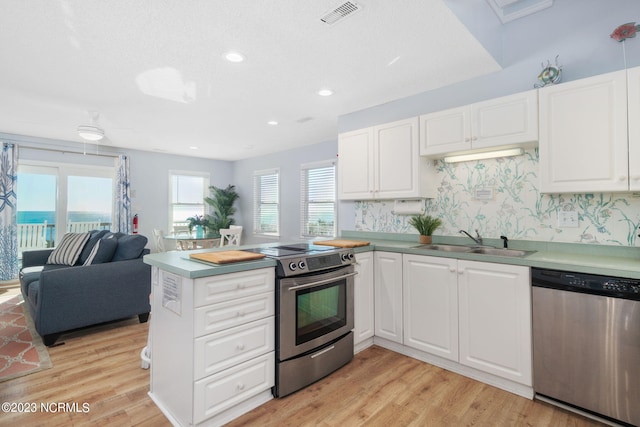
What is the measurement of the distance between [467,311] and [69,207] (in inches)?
266

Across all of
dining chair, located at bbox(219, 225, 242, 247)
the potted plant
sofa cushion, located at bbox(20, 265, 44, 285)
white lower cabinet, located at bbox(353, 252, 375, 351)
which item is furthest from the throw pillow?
the potted plant

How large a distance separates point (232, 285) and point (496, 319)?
177 cm

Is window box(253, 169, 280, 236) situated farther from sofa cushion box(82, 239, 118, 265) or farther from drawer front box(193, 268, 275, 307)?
drawer front box(193, 268, 275, 307)

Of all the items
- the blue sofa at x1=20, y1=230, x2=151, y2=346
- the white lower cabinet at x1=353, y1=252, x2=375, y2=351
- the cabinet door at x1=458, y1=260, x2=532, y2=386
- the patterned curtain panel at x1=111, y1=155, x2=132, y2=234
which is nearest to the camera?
the cabinet door at x1=458, y1=260, x2=532, y2=386

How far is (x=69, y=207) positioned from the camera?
19.0 ft

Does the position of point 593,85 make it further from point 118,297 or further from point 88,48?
point 118,297

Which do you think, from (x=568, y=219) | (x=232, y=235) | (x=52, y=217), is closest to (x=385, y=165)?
(x=568, y=219)

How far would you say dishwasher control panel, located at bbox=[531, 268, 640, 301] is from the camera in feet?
5.49

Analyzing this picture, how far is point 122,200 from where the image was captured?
612 centimetres

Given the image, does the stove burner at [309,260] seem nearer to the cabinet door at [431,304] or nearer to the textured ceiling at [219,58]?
the cabinet door at [431,304]

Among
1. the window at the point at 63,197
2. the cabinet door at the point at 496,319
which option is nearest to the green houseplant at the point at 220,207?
the window at the point at 63,197

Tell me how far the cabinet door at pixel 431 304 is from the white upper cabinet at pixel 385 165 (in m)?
0.74

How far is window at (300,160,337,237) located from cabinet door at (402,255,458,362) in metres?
3.02

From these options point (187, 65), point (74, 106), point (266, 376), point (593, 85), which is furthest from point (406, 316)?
point (74, 106)
